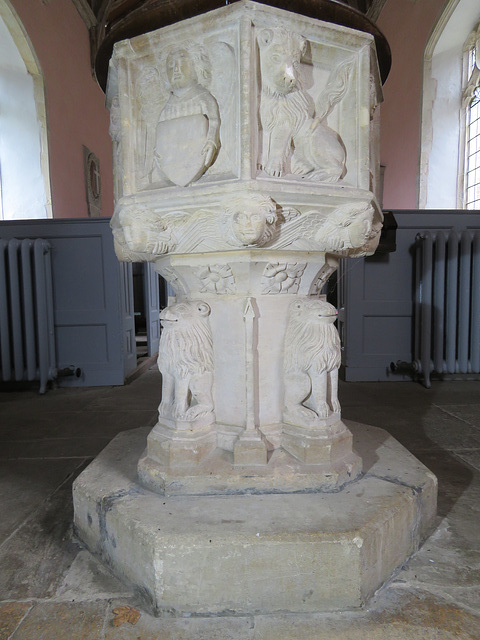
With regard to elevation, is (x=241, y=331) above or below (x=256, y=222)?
below

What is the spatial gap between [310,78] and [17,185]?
507 centimetres

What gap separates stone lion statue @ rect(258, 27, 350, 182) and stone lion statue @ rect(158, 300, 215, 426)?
587 millimetres

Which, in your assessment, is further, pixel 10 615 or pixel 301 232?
pixel 301 232

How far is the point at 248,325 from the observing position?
1578mm

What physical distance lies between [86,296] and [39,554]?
2892 millimetres

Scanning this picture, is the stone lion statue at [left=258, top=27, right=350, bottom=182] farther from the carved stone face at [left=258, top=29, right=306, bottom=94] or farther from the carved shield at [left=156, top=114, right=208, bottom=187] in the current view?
the carved shield at [left=156, top=114, right=208, bottom=187]

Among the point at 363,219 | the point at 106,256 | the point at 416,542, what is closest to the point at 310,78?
the point at 363,219

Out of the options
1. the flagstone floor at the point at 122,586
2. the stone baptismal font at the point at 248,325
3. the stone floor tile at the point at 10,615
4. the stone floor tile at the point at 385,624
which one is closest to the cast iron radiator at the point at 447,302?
the flagstone floor at the point at 122,586

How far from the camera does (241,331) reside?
1.60 metres

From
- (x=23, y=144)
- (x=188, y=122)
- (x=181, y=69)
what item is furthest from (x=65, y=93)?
(x=188, y=122)

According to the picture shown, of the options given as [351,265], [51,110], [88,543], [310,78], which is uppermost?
[51,110]

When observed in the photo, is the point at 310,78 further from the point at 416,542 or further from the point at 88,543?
the point at 88,543

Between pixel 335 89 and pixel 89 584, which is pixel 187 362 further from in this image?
pixel 335 89

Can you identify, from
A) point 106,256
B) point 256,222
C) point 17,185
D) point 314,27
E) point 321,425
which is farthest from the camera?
point 17,185
